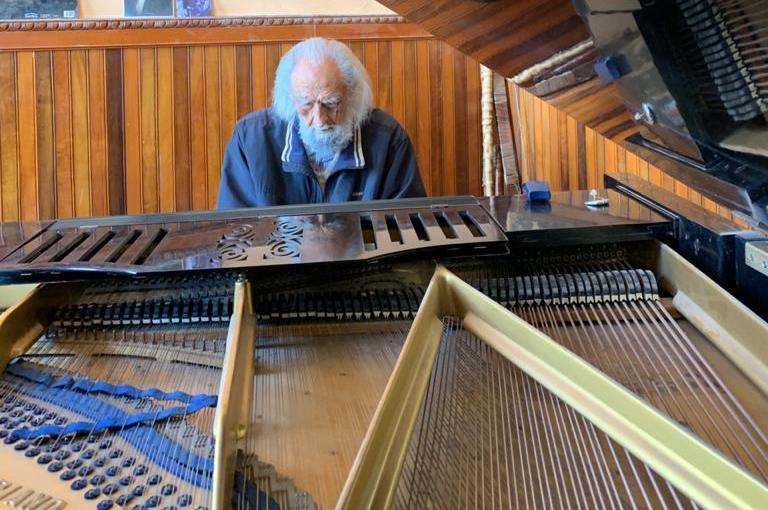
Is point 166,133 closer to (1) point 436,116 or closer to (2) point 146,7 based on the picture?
(2) point 146,7

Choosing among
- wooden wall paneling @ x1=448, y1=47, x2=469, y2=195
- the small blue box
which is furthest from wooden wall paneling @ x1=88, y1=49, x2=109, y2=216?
the small blue box

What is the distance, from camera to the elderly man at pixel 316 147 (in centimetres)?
212

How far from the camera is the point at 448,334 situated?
3.60 feet

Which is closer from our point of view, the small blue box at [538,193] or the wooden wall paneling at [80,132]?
the small blue box at [538,193]

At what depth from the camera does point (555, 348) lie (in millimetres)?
793

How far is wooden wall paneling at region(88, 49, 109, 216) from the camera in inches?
98.2

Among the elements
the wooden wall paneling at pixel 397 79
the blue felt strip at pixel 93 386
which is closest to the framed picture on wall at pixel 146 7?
the wooden wall paneling at pixel 397 79

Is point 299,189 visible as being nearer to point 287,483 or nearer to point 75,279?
point 75,279

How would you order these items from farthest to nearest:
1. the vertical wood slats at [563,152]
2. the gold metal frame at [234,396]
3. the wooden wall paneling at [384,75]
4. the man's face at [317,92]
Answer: the wooden wall paneling at [384,75]
the vertical wood slats at [563,152]
the man's face at [317,92]
the gold metal frame at [234,396]

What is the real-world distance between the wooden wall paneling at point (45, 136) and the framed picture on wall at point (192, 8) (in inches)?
18.8

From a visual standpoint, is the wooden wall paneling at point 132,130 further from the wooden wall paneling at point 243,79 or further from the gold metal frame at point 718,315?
the gold metal frame at point 718,315

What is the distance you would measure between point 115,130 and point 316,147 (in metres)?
0.88

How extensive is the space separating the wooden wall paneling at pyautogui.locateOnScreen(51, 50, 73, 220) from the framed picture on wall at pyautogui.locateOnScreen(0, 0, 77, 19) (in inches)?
5.2

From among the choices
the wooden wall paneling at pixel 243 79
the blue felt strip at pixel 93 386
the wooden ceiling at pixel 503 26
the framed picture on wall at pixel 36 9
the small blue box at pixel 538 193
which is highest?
the framed picture on wall at pixel 36 9
